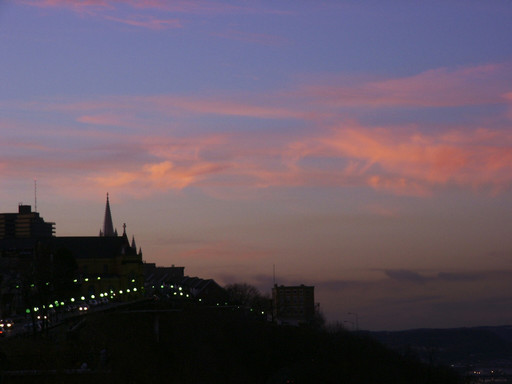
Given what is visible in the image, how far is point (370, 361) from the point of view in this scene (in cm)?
10394

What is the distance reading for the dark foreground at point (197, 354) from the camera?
5828 centimetres

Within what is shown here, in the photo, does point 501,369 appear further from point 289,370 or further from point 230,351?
point 289,370

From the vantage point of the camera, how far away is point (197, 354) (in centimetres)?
9912

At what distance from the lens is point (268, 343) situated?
114688 millimetres

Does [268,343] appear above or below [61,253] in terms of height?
below

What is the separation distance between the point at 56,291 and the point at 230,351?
2062cm

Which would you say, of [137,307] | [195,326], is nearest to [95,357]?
[195,326]

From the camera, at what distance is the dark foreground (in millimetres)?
58281

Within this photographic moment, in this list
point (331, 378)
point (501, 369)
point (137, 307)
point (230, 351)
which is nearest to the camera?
point (331, 378)

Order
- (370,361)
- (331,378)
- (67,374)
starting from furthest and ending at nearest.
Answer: (370,361) → (331,378) → (67,374)

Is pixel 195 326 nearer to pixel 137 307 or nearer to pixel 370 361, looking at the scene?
pixel 137 307

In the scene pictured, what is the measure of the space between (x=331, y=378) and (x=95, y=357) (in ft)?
108

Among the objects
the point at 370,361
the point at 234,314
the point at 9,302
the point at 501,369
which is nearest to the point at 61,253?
the point at 9,302

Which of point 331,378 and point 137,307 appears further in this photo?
point 137,307
